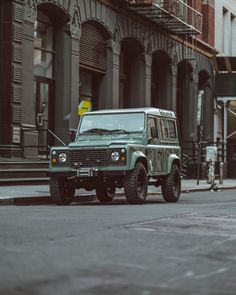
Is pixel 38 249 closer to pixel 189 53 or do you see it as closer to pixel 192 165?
pixel 192 165

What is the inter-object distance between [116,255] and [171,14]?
2617cm

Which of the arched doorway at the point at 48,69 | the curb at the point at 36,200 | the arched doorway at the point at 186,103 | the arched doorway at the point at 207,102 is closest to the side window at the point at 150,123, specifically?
the curb at the point at 36,200

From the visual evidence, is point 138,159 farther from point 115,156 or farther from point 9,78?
point 9,78

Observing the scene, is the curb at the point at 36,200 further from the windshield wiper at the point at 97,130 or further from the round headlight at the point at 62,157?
the windshield wiper at the point at 97,130

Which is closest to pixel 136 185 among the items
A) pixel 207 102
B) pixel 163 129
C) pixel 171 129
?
pixel 163 129

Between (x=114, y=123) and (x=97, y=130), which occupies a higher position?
(x=114, y=123)

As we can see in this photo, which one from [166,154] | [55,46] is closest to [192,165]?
[55,46]

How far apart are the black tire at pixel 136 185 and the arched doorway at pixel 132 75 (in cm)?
1679

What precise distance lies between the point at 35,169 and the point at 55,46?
20.3 ft

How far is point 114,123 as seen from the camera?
1709 cm

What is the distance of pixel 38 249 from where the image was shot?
742 cm

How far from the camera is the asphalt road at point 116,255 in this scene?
5.58m

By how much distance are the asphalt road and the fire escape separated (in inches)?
806

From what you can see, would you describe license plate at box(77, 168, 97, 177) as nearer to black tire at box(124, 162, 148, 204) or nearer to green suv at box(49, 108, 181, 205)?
green suv at box(49, 108, 181, 205)
